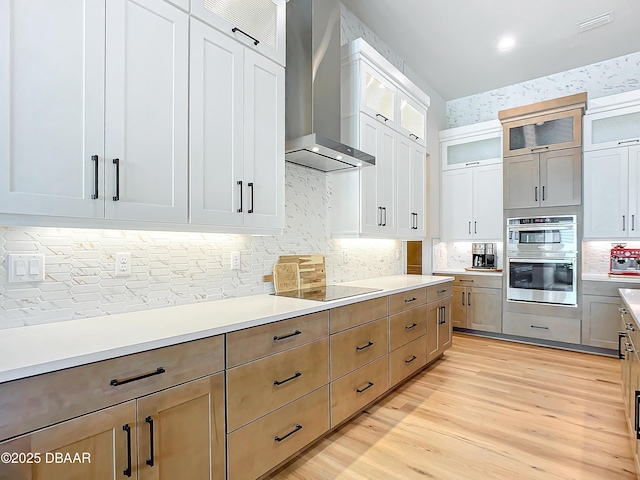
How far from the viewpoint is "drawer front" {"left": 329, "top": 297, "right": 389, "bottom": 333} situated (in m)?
2.22

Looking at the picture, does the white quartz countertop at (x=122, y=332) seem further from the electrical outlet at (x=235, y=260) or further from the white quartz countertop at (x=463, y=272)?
the white quartz countertop at (x=463, y=272)

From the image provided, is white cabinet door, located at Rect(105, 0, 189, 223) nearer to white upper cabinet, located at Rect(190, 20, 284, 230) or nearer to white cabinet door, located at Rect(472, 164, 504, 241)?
white upper cabinet, located at Rect(190, 20, 284, 230)

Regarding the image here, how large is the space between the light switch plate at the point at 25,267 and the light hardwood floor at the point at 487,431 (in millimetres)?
1526

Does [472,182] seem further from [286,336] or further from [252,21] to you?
[286,336]

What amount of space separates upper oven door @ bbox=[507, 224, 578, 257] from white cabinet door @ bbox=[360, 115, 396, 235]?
1.95 meters

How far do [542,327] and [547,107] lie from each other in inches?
103

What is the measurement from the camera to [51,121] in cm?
130

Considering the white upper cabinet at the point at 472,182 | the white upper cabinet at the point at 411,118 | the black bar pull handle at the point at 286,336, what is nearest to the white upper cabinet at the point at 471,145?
the white upper cabinet at the point at 472,182

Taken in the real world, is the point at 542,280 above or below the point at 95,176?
below

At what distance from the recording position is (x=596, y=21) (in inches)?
138

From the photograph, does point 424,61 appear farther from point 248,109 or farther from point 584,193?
point 248,109

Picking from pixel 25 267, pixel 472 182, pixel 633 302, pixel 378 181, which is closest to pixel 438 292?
pixel 378 181

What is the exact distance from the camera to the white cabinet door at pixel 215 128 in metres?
1.74

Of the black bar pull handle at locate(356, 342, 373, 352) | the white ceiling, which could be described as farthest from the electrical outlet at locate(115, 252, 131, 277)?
the white ceiling
